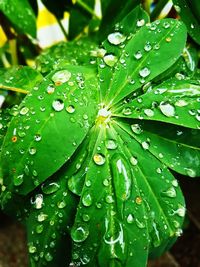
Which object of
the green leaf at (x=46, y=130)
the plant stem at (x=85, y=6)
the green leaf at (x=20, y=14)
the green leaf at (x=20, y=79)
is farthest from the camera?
the plant stem at (x=85, y=6)

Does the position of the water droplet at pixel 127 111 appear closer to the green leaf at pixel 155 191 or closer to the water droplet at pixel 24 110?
the green leaf at pixel 155 191

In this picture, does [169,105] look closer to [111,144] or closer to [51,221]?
[111,144]

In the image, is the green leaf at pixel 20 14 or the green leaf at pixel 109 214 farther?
the green leaf at pixel 20 14

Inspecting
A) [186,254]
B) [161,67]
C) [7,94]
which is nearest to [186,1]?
[161,67]

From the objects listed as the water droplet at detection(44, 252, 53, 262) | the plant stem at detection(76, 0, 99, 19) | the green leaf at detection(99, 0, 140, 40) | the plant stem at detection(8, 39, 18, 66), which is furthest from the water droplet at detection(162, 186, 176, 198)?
the plant stem at detection(8, 39, 18, 66)

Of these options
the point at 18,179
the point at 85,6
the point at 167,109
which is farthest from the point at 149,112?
the point at 85,6

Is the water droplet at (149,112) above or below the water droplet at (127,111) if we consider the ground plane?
above

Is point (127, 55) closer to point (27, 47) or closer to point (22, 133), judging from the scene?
point (22, 133)

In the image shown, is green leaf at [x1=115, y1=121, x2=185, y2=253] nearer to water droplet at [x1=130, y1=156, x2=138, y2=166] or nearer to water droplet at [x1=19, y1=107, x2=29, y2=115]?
water droplet at [x1=130, y1=156, x2=138, y2=166]

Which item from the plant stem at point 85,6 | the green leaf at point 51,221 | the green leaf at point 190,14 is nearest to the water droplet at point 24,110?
the green leaf at point 51,221
